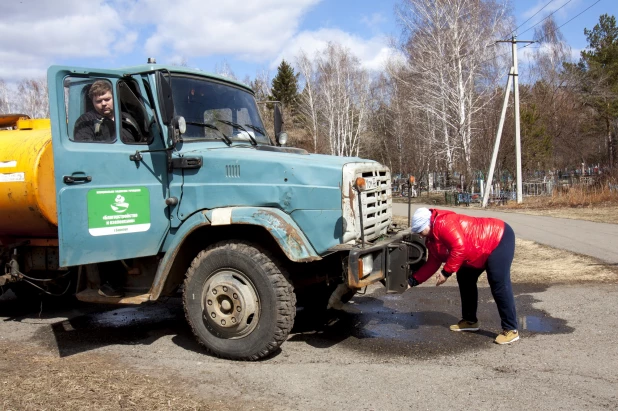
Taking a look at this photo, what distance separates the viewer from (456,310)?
650 centimetres

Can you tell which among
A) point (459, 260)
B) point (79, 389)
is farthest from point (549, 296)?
point (79, 389)

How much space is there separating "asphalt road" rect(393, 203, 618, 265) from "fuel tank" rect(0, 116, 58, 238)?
852 centimetres

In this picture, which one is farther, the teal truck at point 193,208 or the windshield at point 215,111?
the windshield at point 215,111

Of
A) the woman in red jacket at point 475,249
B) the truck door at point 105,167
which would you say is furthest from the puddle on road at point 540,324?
the truck door at point 105,167

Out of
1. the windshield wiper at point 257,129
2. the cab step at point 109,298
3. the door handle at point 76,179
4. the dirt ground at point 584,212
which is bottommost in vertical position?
the dirt ground at point 584,212

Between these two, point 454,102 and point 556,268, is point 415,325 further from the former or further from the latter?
point 454,102

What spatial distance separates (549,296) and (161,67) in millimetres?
5491

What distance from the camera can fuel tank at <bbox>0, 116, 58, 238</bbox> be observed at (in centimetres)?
505

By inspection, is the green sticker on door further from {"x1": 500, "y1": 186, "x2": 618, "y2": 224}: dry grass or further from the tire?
{"x1": 500, "y1": 186, "x2": 618, "y2": 224}: dry grass

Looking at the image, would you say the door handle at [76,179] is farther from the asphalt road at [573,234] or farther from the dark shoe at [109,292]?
the asphalt road at [573,234]

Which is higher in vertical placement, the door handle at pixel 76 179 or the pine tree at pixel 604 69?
the pine tree at pixel 604 69

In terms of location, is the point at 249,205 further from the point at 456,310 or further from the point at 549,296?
the point at 549,296

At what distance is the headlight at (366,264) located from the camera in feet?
14.8

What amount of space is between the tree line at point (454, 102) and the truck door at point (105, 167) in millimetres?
24315
